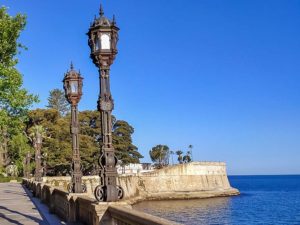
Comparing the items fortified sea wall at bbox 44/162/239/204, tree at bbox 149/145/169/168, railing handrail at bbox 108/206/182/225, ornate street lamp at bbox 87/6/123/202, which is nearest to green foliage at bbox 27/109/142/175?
fortified sea wall at bbox 44/162/239/204

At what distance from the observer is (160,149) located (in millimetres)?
141125

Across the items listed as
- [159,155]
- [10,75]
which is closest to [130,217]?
[10,75]

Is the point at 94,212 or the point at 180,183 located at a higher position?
the point at 180,183

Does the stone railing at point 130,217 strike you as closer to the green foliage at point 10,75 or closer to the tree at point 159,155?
the green foliage at point 10,75

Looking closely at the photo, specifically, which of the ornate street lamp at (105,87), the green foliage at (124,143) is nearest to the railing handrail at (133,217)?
the ornate street lamp at (105,87)

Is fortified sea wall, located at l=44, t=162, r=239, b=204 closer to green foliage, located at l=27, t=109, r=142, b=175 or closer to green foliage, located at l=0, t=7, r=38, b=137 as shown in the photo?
green foliage, located at l=27, t=109, r=142, b=175

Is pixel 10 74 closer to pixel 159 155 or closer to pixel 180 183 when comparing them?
pixel 180 183

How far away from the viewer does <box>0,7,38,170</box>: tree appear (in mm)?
22719

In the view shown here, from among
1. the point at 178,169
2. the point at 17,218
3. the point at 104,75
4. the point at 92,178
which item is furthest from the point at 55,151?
the point at 104,75

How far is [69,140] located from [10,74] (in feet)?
174

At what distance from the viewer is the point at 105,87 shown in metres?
10.5

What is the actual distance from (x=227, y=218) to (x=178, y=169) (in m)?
29.4

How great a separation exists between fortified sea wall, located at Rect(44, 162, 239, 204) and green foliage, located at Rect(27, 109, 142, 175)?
30.3 ft

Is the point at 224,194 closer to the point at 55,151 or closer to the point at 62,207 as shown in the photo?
the point at 55,151
